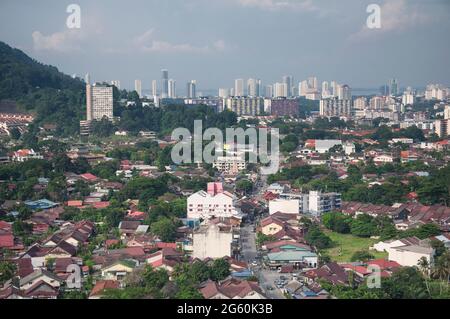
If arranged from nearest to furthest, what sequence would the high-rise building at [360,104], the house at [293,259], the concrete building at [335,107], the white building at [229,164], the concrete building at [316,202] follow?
the house at [293,259], the concrete building at [316,202], the white building at [229,164], the concrete building at [335,107], the high-rise building at [360,104]

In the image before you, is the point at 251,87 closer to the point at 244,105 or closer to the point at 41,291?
the point at 244,105

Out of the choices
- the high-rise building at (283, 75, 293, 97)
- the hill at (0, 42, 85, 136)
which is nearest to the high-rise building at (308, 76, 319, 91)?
the high-rise building at (283, 75, 293, 97)

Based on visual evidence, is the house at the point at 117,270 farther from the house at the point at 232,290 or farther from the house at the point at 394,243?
the house at the point at 394,243

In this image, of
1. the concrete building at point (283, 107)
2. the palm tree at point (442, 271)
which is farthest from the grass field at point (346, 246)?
the concrete building at point (283, 107)

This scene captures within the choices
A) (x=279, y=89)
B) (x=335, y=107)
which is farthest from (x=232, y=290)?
(x=279, y=89)

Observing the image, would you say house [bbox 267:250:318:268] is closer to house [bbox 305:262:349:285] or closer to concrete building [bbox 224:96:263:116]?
house [bbox 305:262:349:285]
